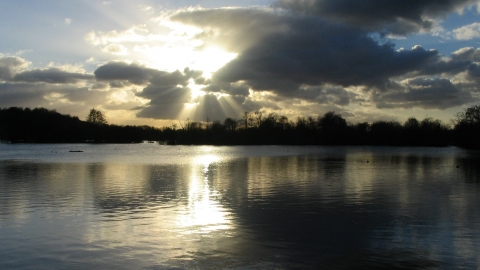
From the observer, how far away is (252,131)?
15425 centimetres

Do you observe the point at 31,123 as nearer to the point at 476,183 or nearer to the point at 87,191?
the point at 87,191

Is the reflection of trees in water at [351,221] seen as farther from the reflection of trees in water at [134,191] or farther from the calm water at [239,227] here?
the reflection of trees in water at [134,191]

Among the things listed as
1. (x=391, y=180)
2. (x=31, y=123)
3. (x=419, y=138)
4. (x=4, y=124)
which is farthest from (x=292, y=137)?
(x=391, y=180)

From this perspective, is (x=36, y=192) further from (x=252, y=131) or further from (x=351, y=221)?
(x=252, y=131)

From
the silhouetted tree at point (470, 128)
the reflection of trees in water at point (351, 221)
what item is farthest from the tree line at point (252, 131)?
the reflection of trees in water at point (351, 221)

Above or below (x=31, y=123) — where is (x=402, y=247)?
below

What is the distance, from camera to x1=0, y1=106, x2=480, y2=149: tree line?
136250 millimetres

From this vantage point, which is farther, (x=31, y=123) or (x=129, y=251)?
(x=31, y=123)

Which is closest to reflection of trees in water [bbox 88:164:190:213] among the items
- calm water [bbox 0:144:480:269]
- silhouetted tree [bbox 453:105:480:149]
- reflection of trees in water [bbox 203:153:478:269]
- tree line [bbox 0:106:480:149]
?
calm water [bbox 0:144:480:269]

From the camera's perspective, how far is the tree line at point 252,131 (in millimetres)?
136250

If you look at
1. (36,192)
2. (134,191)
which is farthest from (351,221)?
(36,192)

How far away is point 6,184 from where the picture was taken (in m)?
25.2

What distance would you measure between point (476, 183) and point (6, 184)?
3093 cm

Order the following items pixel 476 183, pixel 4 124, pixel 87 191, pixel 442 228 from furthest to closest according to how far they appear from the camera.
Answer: pixel 4 124
pixel 476 183
pixel 87 191
pixel 442 228
